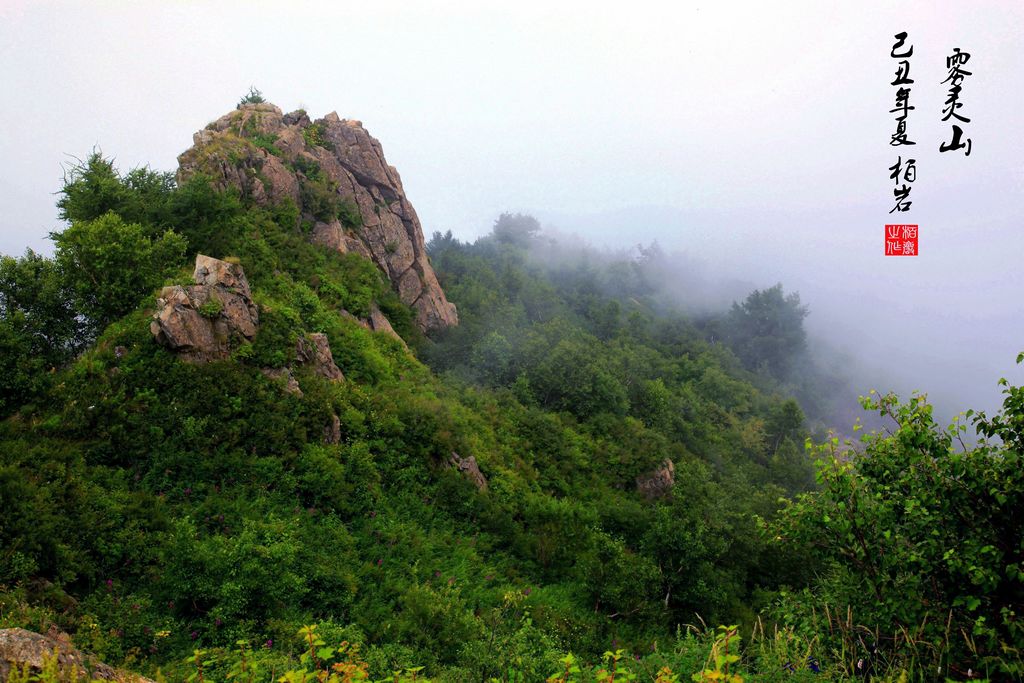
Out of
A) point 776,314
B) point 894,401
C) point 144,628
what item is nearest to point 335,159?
point 144,628

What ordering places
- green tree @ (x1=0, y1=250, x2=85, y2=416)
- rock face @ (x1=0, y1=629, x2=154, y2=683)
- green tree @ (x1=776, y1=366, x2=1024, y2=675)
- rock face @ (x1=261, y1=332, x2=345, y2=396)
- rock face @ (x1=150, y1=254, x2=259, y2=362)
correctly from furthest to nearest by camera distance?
rock face @ (x1=261, y1=332, x2=345, y2=396), rock face @ (x1=150, y1=254, x2=259, y2=362), green tree @ (x1=0, y1=250, x2=85, y2=416), green tree @ (x1=776, y1=366, x2=1024, y2=675), rock face @ (x1=0, y1=629, x2=154, y2=683)

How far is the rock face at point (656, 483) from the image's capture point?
86.8 ft

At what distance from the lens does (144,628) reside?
352 inches

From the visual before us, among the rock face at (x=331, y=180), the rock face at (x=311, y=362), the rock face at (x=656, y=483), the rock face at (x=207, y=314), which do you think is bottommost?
the rock face at (x=656, y=483)

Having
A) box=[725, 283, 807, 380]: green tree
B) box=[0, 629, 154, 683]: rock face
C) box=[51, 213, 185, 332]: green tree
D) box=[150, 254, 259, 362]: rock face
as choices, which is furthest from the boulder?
box=[725, 283, 807, 380]: green tree

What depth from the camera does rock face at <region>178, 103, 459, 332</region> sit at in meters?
26.0

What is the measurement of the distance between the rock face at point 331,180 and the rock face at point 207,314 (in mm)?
10205

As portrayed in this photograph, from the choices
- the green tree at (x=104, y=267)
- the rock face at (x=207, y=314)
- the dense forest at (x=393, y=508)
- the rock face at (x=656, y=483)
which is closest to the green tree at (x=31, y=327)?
the dense forest at (x=393, y=508)

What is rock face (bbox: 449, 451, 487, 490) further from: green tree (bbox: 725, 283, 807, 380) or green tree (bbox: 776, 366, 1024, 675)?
green tree (bbox: 725, 283, 807, 380)

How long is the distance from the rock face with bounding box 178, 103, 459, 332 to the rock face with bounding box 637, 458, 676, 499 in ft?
56.7

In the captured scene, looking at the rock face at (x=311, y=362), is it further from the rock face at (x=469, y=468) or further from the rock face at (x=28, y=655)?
the rock face at (x=28, y=655)

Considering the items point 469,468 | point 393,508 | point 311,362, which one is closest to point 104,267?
point 311,362

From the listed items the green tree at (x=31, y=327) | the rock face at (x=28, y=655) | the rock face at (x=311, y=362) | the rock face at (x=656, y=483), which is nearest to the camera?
the rock face at (x=28, y=655)

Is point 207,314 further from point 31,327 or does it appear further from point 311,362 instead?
point 31,327
